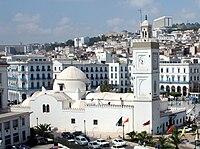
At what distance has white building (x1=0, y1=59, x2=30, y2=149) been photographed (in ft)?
116

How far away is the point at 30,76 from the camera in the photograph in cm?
7700

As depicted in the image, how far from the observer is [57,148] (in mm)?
33625

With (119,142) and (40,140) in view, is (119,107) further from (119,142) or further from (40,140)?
(40,140)

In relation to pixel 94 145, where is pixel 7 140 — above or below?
above

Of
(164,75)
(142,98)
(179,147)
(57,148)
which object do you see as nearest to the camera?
(57,148)

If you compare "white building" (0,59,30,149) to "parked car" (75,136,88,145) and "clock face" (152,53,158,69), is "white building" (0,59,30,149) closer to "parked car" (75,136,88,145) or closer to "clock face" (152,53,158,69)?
"parked car" (75,136,88,145)

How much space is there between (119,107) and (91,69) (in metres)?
40.1

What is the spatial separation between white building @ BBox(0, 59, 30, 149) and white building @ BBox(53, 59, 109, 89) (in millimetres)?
44174

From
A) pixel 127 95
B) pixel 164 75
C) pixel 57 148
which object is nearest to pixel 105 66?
pixel 164 75

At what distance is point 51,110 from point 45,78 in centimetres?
3040

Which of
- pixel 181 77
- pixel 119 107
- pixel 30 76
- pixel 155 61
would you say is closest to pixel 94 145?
pixel 119 107

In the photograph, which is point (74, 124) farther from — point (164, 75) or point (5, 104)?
point (164, 75)

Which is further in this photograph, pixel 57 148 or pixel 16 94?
pixel 16 94

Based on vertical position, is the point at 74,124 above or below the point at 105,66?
below
